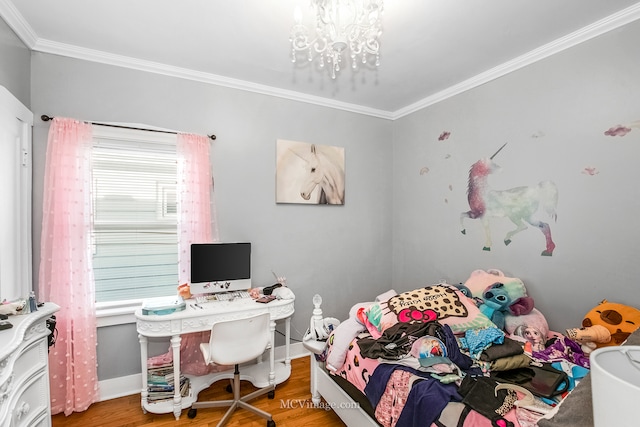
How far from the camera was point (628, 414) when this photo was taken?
526 mm

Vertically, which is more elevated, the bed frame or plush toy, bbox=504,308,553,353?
plush toy, bbox=504,308,553,353

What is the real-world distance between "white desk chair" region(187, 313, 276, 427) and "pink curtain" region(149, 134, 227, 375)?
0.46 m

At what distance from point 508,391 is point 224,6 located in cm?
260

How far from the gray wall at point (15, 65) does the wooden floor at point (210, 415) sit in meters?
2.29

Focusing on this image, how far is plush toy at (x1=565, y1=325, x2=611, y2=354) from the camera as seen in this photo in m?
1.85

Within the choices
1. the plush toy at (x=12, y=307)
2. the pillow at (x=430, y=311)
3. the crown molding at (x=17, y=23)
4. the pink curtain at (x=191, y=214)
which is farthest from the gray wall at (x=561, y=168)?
the crown molding at (x=17, y=23)

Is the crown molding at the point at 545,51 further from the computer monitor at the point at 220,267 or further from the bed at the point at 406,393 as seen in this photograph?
the computer monitor at the point at 220,267

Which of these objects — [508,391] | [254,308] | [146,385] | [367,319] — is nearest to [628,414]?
[508,391]

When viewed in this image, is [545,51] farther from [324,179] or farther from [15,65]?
[15,65]

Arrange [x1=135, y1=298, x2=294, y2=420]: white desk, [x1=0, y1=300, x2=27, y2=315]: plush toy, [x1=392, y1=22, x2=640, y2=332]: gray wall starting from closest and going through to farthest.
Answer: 1. [x1=0, y1=300, x2=27, y2=315]: plush toy
2. [x1=392, y1=22, x2=640, y2=332]: gray wall
3. [x1=135, y1=298, x2=294, y2=420]: white desk

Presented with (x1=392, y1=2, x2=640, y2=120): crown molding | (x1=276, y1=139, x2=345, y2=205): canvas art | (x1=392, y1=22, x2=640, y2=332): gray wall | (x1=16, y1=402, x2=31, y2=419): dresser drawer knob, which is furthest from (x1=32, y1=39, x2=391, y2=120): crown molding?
(x1=16, y1=402, x2=31, y2=419): dresser drawer knob

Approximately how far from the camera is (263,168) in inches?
124

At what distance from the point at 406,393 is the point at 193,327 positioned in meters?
1.56

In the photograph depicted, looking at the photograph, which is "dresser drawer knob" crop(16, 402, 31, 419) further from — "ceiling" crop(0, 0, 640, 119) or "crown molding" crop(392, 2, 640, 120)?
"crown molding" crop(392, 2, 640, 120)
